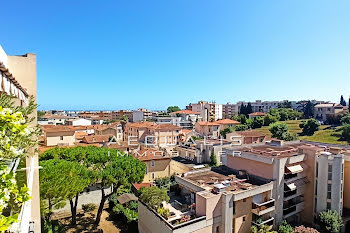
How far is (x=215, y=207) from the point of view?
16094mm

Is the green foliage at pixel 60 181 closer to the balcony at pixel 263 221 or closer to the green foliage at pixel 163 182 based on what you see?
the green foliage at pixel 163 182

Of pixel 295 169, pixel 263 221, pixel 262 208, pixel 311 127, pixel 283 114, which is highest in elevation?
pixel 283 114

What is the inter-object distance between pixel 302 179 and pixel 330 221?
4.21 metres

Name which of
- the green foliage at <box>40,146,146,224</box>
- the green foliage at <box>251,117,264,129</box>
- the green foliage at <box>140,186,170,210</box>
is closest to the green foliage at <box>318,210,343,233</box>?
the green foliage at <box>140,186,170,210</box>

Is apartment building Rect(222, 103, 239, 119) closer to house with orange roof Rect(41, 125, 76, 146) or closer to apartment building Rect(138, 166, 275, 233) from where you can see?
house with orange roof Rect(41, 125, 76, 146)

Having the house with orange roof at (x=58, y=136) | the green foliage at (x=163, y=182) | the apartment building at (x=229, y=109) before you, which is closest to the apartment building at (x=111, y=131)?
the house with orange roof at (x=58, y=136)

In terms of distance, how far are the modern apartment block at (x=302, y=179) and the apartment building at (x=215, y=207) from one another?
1203 mm

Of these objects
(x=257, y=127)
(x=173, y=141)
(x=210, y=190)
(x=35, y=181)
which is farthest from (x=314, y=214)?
(x=257, y=127)

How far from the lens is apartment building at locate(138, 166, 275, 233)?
15.6 metres

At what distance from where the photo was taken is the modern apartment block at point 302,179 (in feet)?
65.9

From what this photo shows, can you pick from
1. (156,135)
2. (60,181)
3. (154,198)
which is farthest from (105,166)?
(156,135)

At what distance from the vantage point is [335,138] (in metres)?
61.2

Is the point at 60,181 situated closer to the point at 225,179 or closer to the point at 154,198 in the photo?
the point at 154,198

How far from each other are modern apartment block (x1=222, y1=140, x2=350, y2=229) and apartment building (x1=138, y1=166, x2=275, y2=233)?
3.95ft
